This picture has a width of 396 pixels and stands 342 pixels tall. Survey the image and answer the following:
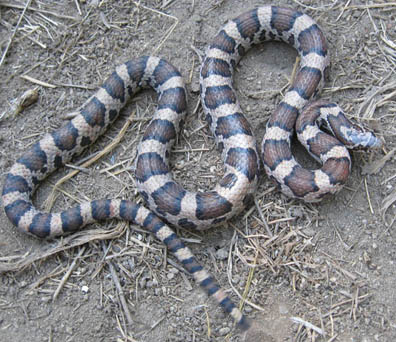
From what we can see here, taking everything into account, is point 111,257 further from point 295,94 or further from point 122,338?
point 295,94

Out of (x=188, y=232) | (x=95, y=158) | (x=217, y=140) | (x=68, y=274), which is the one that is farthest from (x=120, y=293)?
(x=217, y=140)

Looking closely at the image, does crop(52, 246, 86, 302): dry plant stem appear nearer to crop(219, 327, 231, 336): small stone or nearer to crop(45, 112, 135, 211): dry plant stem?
crop(45, 112, 135, 211): dry plant stem

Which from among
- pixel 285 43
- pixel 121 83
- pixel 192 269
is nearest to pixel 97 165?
pixel 121 83

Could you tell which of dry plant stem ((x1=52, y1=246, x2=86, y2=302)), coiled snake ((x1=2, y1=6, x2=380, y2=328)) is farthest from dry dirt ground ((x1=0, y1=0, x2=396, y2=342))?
coiled snake ((x1=2, y1=6, x2=380, y2=328))

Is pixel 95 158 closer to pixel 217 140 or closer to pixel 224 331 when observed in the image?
pixel 217 140

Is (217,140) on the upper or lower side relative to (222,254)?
upper

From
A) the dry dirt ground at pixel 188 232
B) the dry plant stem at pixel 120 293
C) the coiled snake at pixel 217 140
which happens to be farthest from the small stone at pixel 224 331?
the dry plant stem at pixel 120 293
